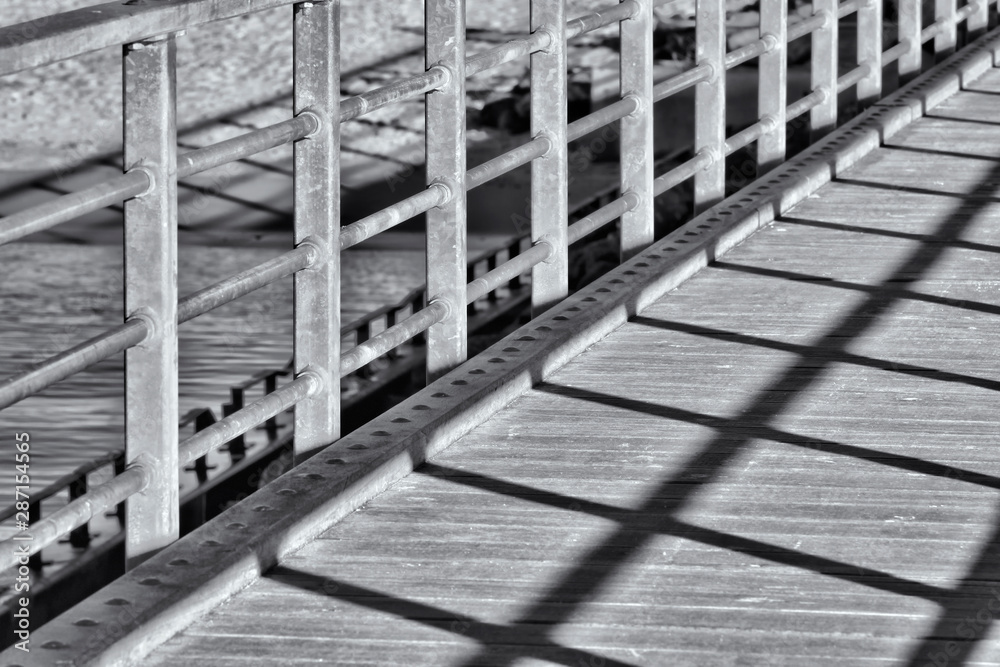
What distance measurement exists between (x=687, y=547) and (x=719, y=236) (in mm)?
2224

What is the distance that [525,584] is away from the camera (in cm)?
241

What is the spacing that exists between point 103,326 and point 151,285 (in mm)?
10134

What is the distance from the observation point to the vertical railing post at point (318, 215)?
2.80m

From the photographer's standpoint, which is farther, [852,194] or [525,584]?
[852,194]

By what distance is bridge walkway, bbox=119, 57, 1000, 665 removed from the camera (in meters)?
2.22

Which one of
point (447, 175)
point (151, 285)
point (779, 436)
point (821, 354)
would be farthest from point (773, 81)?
point (151, 285)

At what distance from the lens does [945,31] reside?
26.8 feet

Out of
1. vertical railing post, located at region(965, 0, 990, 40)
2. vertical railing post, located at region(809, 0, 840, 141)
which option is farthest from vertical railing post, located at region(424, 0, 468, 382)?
vertical railing post, located at region(965, 0, 990, 40)

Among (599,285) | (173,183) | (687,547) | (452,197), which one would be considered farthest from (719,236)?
(173,183)

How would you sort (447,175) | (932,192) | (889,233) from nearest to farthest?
(447,175), (889,233), (932,192)

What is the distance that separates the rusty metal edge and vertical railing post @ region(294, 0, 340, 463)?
81 millimetres

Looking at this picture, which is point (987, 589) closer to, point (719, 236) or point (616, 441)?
point (616, 441)

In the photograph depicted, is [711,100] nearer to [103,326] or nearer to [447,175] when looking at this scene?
[447,175]

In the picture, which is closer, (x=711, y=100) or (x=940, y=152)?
(x=711, y=100)
